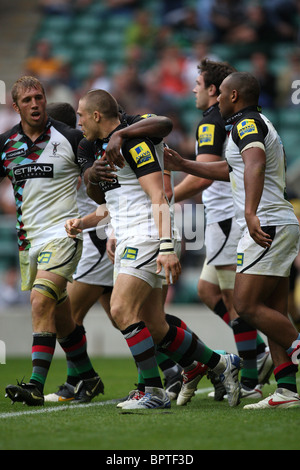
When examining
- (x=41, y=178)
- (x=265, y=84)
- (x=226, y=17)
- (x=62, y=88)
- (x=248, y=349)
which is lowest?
(x=248, y=349)

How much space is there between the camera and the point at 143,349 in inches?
205

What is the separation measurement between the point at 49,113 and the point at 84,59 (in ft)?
40.7

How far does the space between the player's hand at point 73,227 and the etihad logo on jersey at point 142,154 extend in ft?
2.25

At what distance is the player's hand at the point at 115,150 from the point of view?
16.8 feet

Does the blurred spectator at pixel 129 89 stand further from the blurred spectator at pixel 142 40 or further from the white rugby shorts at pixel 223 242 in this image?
the white rugby shorts at pixel 223 242

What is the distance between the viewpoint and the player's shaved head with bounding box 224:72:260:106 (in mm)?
5492

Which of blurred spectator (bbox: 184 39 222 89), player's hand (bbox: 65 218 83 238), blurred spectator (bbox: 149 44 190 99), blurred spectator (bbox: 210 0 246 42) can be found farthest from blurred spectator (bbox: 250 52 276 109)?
player's hand (bbox: 65 218 83 238)

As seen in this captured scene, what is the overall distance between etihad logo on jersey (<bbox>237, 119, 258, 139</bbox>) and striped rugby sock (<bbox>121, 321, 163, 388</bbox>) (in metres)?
1.43

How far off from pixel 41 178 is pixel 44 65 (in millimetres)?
12147

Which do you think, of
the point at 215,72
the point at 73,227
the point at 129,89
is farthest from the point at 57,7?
the point at 73,227

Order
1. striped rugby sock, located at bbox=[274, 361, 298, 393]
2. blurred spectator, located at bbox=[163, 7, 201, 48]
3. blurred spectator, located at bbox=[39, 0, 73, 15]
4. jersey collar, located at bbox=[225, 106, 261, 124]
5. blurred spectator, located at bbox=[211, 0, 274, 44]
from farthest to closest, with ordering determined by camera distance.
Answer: blurred spectator, located at bbox=[39, 0, 73, 15] → blurred spectator, located at bbox=[163, 7, 201, 48] → blurred spectator, located at bbox=[211, 0, 274, 44] → jersey collar, located at bbox=[225, 106, 261, 124] → striped rugby sock, located at bbox=[274, 361, 298, 393]

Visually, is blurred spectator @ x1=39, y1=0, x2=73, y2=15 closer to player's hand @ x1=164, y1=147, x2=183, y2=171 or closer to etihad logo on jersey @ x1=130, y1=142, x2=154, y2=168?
player's hand @ x1=164, y1=147, x2=183, y2=171

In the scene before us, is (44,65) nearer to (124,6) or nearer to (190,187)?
(124,6)

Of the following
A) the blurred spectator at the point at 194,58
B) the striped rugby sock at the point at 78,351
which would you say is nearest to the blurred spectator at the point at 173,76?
the blurred spectator at the point at 194,58
